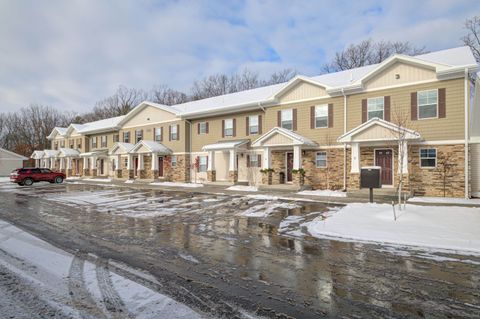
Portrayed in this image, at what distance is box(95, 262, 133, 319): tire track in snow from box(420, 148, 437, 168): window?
629 inches

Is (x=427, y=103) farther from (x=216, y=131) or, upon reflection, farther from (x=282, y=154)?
(x=216, y=131)

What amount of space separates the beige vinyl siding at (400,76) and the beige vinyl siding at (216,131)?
817 centimetres

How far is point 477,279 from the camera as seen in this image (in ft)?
15.4

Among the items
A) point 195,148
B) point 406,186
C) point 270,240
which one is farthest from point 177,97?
point 270,240

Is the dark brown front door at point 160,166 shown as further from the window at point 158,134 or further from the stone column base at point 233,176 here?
the stone column base at point 233,176

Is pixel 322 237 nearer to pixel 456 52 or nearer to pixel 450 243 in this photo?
pixel 450 243

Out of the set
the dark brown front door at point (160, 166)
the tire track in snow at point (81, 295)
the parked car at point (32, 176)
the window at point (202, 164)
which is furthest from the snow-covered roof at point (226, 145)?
the parked car at point (32, 176)

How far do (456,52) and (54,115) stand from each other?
7581cm

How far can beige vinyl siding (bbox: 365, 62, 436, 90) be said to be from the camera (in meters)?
15.5

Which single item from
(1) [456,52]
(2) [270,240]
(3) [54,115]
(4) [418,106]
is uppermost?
(3) [54,115]

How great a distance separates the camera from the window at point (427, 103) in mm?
15117

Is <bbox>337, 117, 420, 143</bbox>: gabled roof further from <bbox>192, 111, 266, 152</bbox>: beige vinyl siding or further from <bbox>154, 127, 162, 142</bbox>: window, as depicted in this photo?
<bbox>154, 127, 162, 142</bbox>: window

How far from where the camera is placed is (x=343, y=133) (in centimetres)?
1798

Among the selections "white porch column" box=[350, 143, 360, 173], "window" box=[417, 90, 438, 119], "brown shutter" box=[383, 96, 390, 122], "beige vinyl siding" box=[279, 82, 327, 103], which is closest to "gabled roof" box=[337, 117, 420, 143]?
"white porch column" box=[350, 143, 360, 173]
